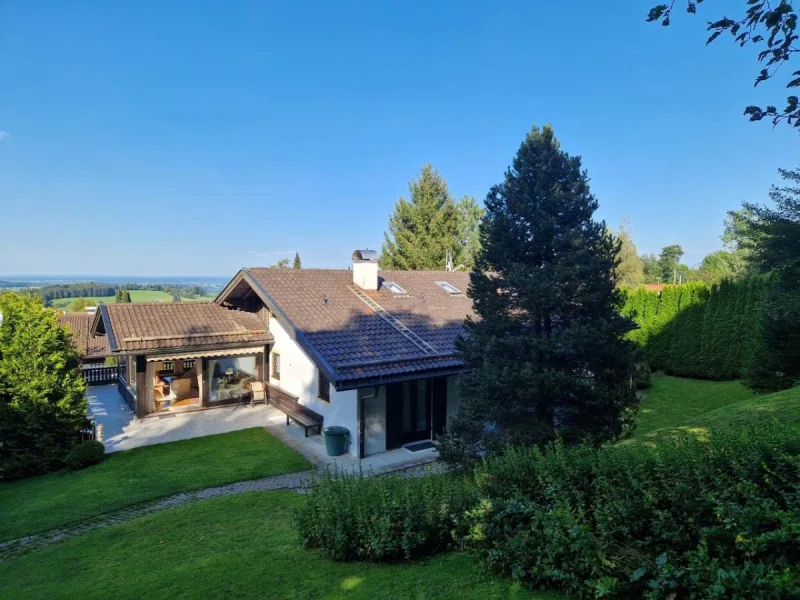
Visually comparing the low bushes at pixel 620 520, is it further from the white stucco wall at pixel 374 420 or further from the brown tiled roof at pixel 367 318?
the white stucco wall at pixel 374 420

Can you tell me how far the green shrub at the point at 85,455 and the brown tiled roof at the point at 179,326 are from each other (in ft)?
12.0

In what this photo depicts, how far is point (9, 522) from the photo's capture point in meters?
8.34

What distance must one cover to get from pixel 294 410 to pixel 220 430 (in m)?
2.36

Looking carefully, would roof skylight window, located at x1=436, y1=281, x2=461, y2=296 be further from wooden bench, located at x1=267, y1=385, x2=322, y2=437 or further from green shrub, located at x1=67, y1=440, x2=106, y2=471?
green shrub, located at x1=67, y1=440, x2=106, y2=471

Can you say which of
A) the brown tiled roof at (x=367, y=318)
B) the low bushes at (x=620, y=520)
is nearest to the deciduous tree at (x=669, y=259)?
the brown tiled roof at (x=367, y=318)

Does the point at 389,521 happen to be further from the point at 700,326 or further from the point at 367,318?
the point at 700,326

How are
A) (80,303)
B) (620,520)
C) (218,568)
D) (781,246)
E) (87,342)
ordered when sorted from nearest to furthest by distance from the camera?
1. (620,520)
2. (218,568)
3. (781,246)
4. (87,342)
5. (80,303)

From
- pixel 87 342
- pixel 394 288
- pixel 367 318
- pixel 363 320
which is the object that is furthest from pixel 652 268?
pixel 87 342

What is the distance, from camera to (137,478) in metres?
10.3

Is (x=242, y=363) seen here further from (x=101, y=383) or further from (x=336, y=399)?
(x=101, y=383)

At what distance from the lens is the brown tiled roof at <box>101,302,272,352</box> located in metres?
14.9

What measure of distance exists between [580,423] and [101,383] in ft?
73.1

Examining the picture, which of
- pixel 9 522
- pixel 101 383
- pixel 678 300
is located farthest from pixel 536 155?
pixel 101 383

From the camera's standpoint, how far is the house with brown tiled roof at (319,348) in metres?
11.9
